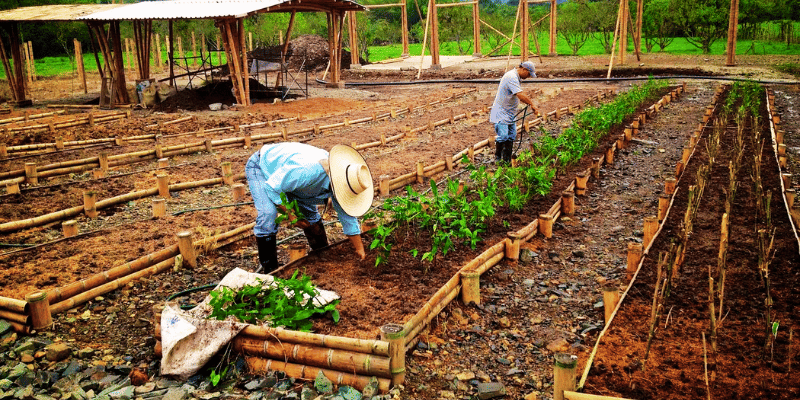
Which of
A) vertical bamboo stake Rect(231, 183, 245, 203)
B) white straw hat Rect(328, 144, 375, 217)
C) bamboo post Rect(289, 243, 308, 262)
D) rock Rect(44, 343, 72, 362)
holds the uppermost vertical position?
white straw hat Rect(328, 144, 375, 217)

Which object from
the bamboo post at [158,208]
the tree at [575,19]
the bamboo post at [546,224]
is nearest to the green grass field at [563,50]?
the tree at [575,19]

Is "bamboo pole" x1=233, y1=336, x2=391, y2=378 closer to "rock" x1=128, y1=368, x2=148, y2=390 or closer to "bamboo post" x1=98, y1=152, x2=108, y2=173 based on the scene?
"rock" x1=128, y1=368, x2=148, y2=390

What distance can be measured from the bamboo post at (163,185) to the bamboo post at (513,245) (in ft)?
12.6

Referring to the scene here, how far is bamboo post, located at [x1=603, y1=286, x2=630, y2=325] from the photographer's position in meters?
3.99

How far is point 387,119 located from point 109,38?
8143mm

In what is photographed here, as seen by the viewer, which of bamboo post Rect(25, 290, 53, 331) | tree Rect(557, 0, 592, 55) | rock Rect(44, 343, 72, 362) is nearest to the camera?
rock Rect(44, 343, 72, 362)

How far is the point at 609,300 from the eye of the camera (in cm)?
400

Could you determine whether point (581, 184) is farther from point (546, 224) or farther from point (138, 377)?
point (138, 377)

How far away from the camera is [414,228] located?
5559 millimetres

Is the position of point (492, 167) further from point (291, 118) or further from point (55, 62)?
point (55, 62)

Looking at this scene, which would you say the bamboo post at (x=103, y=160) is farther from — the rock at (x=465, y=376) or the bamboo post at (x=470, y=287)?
the rock at (x=465, y=376)

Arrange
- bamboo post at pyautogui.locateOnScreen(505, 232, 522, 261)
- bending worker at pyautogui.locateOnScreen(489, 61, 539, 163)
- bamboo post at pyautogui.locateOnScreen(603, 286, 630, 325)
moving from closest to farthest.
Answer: bamboo post at pyautogui.locateOnScreen(603, 286, 630, 325)
bamboo post at pyautogui.locateOnScreen(505, 232, 522, 261)
bending worker at pyautogui.locateOnScreen(489, 61, 539, 163)

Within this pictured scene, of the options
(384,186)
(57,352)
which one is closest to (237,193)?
(384,186)

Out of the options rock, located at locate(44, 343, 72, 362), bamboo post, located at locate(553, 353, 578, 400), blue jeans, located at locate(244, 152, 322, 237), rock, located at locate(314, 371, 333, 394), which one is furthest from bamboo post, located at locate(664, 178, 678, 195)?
rock, located at locate(44, 343, 72, 362)
